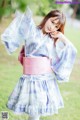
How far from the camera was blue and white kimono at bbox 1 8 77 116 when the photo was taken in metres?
1.15

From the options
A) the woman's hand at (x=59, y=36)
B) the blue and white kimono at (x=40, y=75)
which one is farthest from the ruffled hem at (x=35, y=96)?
the woman's hand at (x=59, y=36)

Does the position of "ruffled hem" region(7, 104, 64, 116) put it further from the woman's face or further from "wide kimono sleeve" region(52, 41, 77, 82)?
the woman's face

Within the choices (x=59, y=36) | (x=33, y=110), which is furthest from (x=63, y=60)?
(x=33, y=110)

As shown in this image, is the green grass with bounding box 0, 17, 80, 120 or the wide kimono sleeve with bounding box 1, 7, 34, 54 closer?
the wide kimono sleeve with bounding box 1, 7, 34, 54

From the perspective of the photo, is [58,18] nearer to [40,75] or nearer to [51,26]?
[51,26]

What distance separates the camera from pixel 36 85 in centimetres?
117

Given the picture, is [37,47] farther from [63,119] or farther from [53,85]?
[63,119]

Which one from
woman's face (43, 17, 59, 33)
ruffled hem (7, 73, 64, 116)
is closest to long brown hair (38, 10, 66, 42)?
woman's face (43, 17, 59, 33)

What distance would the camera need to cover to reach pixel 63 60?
1174mm

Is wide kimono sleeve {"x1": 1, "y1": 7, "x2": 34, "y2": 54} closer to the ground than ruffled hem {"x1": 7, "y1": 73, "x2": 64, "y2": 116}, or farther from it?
farther from it

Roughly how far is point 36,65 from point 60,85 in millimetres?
161

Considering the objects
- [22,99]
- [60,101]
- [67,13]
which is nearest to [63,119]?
[60,101]

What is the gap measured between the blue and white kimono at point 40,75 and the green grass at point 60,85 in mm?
71

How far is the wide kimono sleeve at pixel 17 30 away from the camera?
1.13 m
